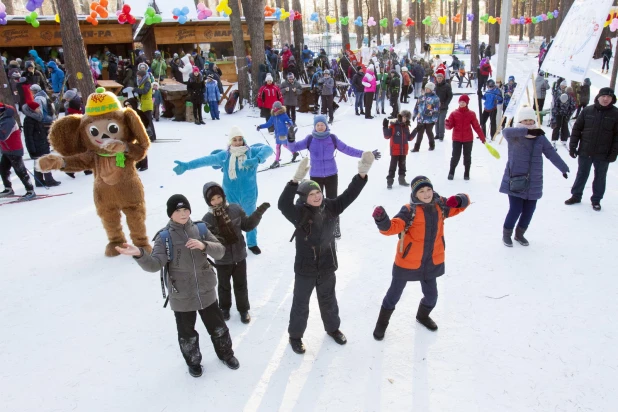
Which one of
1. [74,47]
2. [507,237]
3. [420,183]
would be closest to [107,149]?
[420,183]

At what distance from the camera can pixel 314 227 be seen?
3.29 m

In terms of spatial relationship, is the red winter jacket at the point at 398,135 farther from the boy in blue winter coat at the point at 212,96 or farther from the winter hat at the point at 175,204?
the boy in blue winter coat at the point at 212,96

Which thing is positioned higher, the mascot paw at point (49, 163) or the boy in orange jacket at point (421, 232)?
the mascot paw at point (49, 163)

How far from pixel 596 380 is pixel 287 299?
2578 millimetres

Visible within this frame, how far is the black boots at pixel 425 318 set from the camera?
149 inches

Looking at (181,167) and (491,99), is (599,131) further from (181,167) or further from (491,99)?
(491,99)

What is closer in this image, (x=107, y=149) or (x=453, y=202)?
(x=453, y=202)

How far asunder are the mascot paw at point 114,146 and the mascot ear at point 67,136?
405mm

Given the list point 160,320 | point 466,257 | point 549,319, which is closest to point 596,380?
point 549,319

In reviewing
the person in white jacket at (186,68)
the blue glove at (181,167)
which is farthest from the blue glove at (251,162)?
the person in white jacket at (186,68)

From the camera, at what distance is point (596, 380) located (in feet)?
10.4

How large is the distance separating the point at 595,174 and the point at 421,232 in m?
4.17

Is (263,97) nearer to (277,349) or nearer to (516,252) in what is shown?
(516,252)

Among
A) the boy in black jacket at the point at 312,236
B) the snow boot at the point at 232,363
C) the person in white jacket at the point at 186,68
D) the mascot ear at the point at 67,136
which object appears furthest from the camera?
the person in white jacket at the point at 186,68
